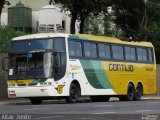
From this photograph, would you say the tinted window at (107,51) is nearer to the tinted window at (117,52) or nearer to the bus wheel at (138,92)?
the tinted window at (117,52)

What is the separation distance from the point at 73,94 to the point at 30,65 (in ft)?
8.88

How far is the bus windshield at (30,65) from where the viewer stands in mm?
30645

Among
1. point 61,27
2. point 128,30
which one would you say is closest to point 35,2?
point 61,27

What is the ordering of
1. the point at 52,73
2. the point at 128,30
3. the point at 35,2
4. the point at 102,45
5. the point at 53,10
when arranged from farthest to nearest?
the point at 35,2, the point at 53,10, the point at 128,30, the point at 102,45, the point at 52,73

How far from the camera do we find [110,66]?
1388 inches

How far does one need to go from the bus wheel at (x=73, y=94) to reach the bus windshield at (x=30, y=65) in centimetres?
161

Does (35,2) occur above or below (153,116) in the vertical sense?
above

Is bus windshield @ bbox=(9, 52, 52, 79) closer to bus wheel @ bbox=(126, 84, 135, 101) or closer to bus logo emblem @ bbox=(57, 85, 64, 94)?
bus logo emblem @ bbox=(57, 85, 64, 94)

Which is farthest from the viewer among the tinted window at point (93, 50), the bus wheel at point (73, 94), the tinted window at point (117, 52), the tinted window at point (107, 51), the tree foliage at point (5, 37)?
the tree foliage at point (5, 37)

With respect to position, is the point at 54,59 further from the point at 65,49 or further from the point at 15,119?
the point at 15,119

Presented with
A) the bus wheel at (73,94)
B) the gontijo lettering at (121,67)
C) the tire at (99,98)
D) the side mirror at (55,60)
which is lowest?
the tire at (99,98)

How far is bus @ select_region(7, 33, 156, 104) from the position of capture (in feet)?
101

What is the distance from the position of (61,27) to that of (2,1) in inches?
1369

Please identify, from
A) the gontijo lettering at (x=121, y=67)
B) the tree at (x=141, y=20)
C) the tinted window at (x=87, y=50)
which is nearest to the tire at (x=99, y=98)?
the gontijo lettering at (x=121, y=67)
